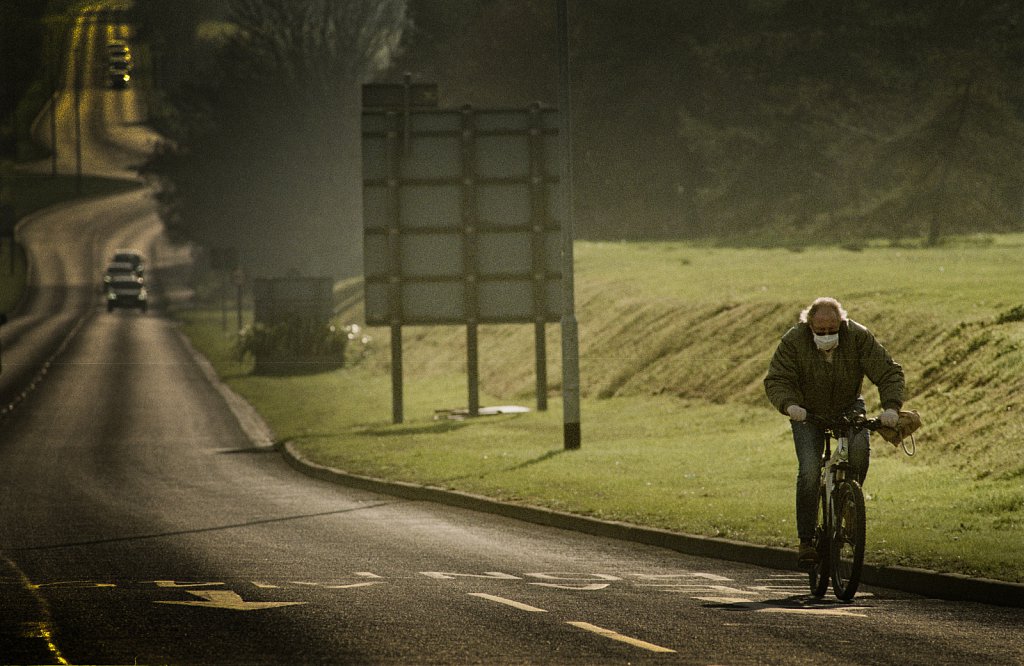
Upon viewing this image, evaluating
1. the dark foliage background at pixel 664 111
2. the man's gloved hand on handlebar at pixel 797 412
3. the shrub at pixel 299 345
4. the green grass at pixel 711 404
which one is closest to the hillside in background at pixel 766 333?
the green grass at pixel 711 404

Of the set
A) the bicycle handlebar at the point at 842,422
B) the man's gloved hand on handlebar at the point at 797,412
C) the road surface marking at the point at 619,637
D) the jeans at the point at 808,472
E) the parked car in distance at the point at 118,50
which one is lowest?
the road surface marking at the point at 619,637

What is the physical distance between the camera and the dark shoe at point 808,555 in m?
11.8

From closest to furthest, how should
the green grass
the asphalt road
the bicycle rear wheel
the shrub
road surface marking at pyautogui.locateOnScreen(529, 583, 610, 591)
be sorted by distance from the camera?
the asphalt road
the bicycle rear wheel
road surface marking at pyautogui.locateOnScreen(529, 583, 610, 591)
the green grass
the shrub

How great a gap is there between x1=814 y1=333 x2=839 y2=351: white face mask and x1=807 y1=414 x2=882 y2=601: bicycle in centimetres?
49

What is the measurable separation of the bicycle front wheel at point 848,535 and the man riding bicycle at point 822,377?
159 millimetres

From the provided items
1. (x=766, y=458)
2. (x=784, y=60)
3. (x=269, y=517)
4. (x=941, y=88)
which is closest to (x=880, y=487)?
(x=766, y=458)

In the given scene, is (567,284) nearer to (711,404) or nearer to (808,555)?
(711,404)

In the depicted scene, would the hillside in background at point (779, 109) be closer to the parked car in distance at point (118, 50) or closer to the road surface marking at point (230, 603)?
the parked car in distance at point (118, 50)

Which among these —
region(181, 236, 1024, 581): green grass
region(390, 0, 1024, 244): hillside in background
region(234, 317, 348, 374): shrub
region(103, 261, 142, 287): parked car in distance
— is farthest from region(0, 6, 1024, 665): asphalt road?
region(103, 261, 142, 287): parked car in distance

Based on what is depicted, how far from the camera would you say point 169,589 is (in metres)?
12.5

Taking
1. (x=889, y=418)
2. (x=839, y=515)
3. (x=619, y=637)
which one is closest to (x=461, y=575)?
(x=839, y=515)

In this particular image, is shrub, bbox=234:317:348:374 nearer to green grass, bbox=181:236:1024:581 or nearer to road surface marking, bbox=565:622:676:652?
green grass, bbox=181:236:1024:581

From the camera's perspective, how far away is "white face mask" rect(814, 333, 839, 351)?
11.6 meters

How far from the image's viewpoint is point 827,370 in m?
11.7
